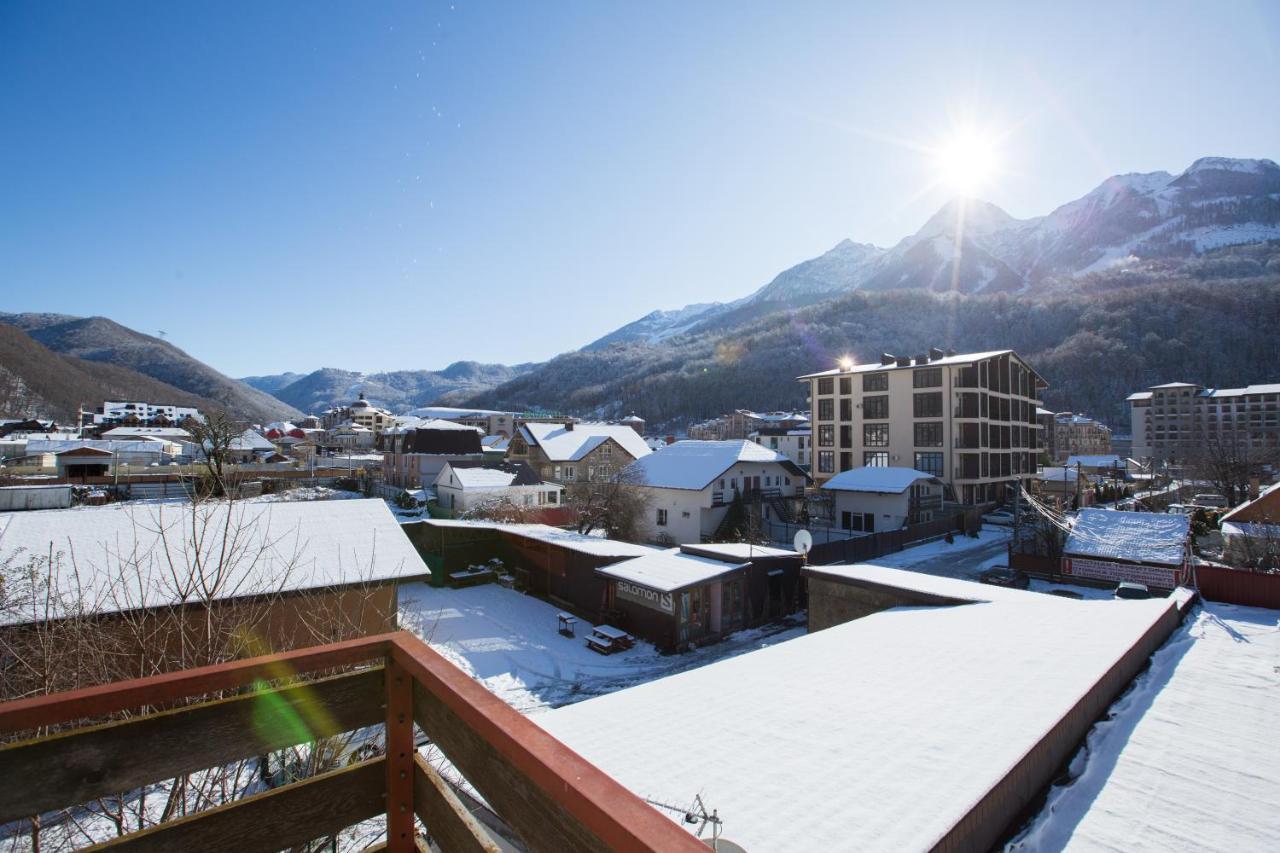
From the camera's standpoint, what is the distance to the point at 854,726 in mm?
5773

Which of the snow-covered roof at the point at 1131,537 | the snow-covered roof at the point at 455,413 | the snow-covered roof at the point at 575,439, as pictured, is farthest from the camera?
the snow-covered roof at the point at 455,413

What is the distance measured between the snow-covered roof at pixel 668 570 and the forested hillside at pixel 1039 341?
10805 cm

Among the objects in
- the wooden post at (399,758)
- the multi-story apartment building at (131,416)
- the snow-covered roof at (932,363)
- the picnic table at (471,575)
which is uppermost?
the snow-covered roof at (932,363)

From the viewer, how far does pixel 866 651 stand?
8.35 metres

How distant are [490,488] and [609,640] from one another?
22930 millimetres

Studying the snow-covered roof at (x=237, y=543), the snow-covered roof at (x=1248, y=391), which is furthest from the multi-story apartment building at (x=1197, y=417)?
the snow-covered roof at (x=237, y=543)

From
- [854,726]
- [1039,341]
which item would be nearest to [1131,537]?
[854,726]

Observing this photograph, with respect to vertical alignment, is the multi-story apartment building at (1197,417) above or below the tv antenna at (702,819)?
above

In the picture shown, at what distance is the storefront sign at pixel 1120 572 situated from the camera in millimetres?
21297

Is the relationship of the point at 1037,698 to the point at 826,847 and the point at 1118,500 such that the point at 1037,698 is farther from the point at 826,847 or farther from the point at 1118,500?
the point at 1118,500

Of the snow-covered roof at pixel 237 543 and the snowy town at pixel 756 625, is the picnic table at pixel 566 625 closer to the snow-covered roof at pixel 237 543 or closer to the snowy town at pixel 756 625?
the snowy town at pixel 756 625

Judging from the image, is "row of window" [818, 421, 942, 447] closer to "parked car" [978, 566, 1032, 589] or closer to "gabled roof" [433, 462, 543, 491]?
"parked car" [978, 566, 1032, 589]

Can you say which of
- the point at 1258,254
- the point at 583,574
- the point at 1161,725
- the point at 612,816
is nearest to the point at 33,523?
the point at 583,574

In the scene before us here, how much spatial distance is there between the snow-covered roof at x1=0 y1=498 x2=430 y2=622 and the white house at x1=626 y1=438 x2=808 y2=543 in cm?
2168
